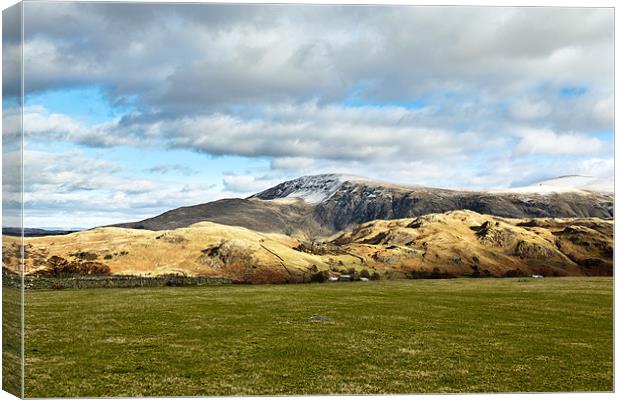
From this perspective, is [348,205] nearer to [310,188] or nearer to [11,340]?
[310,188]

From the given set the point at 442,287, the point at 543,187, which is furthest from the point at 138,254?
the point at 543,187

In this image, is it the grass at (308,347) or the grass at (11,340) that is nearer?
the grass at (11,340)

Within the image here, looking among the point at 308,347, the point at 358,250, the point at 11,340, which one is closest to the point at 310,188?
the point at 358,250

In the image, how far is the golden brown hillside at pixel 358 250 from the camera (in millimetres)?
49031

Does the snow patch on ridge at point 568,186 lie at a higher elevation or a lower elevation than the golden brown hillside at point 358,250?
higher

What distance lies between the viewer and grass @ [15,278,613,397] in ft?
64.5

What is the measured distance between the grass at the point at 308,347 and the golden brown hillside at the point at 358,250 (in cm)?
1362

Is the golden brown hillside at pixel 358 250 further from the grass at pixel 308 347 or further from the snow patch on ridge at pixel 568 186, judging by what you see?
the grass at pixel 308 347

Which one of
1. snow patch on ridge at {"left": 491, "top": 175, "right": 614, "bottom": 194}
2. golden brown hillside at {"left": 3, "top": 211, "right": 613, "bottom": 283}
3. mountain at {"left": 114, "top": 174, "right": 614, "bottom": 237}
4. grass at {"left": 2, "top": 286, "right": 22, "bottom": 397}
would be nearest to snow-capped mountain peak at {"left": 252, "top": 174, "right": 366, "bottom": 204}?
Result: mountain at {"left": 114, "top": 174, "right": 614, "bottom": 237}

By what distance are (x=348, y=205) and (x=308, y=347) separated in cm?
4881

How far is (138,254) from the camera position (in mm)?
50438

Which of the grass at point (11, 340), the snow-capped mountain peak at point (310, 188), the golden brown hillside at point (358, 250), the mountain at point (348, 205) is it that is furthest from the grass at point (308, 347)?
the mountain at point (348, 205)

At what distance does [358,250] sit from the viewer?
58.0 meters

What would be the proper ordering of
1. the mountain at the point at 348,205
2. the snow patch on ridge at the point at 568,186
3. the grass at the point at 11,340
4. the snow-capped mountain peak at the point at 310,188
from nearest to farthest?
the grass at the point at 11,340
the snow-capped mountain peak at the point at 310,188
the mountain at the point at 348,205
the snow patch on ridge at the point at 568,186
